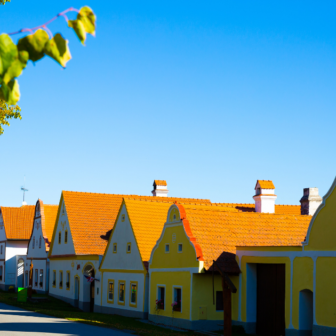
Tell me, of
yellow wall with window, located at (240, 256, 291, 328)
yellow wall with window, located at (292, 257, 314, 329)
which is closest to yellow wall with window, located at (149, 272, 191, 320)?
yellow wall with window, located at (240, 256, 291, 328)

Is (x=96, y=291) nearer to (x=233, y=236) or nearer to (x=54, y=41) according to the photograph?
(x=233, y=236)

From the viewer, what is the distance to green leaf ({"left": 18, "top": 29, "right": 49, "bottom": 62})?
3779mm

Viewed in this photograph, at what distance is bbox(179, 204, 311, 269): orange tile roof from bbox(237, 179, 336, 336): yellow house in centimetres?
211

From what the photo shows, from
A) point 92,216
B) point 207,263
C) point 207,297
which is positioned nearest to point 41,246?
point 92,216

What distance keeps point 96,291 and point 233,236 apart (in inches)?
531

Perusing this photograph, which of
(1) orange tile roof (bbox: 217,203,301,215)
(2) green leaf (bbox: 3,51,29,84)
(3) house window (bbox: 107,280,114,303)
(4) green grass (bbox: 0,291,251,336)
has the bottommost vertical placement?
(4) green grass (bbox: 0,291,251,336)

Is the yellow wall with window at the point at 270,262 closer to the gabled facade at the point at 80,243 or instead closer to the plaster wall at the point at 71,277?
the gabled facade at the point at 80,243

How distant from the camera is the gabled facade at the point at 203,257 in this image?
84.2 feet

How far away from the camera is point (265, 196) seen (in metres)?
33.6

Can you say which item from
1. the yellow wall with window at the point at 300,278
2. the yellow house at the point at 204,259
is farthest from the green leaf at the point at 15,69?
the yellow house at the point at 204,259

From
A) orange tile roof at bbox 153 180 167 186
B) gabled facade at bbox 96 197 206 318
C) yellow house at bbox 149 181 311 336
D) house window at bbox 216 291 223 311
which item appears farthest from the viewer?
orange tile roof at bbox 153 180 167 186

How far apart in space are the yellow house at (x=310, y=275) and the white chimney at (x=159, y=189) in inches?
794

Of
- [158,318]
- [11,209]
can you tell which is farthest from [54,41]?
[11,209]

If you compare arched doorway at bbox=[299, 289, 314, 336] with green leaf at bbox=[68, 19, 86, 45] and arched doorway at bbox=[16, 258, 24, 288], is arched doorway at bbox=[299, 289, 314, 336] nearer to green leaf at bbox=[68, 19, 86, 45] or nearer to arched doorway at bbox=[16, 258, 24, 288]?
green leaf at bbox=[68, 19, 86, 45]
